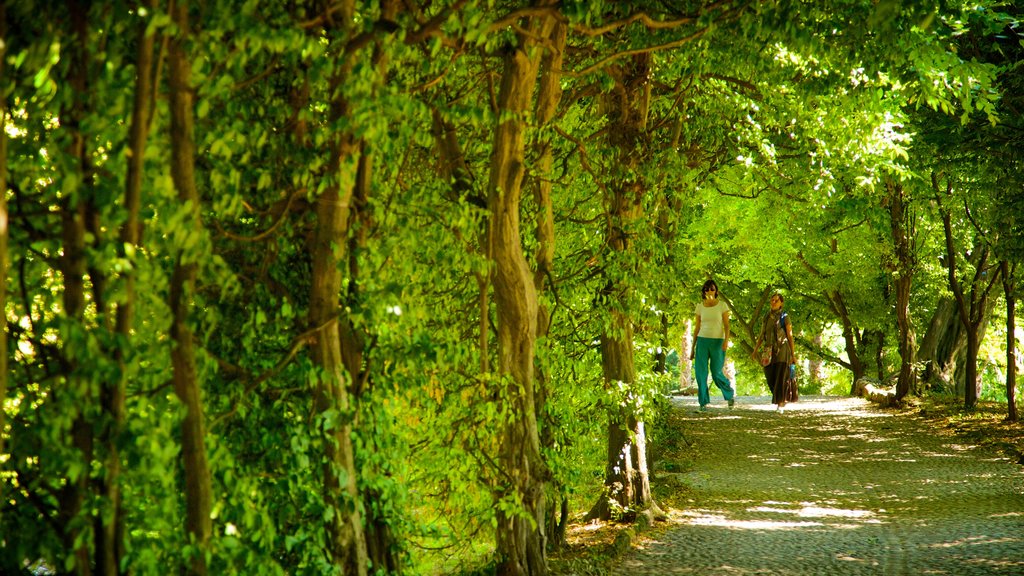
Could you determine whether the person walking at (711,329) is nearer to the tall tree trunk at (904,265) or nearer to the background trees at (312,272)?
the background trees at (312,272)

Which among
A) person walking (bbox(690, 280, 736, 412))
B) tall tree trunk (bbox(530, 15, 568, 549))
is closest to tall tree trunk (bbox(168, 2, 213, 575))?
tall tree trunk (bbox(530, 15, 568, 549))

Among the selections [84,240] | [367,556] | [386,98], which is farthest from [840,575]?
[84,240]

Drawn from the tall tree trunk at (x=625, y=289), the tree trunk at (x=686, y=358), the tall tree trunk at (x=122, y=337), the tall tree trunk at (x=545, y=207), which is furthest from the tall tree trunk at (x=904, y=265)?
the tall tree trunk at (x=122, y=337)

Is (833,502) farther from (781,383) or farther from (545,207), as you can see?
(781,383)

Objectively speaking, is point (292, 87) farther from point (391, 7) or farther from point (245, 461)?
point (245, 461)

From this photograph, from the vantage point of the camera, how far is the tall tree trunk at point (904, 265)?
74.8ft

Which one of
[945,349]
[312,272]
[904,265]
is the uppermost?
[904,265]

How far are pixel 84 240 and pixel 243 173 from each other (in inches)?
60.1

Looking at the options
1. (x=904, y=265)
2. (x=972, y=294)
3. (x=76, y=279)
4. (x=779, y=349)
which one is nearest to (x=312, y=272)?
(x=76, y=279)

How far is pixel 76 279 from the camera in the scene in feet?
14.0

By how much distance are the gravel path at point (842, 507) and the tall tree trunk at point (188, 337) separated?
525 cm

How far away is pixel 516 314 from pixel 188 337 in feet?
11.6

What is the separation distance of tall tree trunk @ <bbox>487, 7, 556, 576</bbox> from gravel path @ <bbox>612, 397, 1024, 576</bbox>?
1.57m

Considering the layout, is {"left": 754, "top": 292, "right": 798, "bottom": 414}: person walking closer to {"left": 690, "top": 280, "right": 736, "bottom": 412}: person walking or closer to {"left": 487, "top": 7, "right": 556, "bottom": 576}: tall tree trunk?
{"left": 690, "top": 280, "right": 736, "bottom": 412}: person walking
